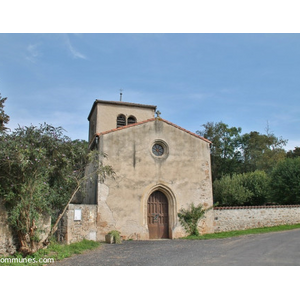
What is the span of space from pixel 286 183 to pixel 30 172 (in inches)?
672

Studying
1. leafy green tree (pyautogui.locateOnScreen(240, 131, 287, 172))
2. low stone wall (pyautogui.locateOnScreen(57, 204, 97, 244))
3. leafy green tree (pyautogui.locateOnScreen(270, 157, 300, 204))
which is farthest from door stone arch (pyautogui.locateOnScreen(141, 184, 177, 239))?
leafy green tree (pyautogui.locateOnScreen(240, 131, 287, 172))

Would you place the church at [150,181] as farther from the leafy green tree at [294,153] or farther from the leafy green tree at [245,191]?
the leafy green tree at [294,153]

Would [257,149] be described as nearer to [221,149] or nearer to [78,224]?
[221,149]

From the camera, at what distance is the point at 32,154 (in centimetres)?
861

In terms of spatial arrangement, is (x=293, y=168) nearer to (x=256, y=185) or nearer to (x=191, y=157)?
(x=256, y=185)

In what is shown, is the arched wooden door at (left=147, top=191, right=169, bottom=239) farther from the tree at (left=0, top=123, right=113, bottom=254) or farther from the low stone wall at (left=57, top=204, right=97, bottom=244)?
the tree at (left=0, top=123, right=113, bottom=254)

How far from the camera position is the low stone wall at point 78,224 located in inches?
454

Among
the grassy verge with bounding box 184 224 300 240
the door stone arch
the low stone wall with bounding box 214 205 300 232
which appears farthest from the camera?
the low stone wall with bounding box 214 205 300 232

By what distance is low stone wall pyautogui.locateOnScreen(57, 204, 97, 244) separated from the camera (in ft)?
37.9

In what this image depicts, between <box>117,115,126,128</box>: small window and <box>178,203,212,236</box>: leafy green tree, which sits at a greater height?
<box>117,115,126,128</box>: small window

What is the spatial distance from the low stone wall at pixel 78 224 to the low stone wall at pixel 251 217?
6.34 metres

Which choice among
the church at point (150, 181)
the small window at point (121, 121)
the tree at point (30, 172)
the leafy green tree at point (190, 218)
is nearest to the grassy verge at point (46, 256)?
the tree at point (30, 172)

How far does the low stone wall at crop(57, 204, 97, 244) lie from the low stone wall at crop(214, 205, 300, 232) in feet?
20.8

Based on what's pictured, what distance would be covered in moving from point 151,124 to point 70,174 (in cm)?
601
